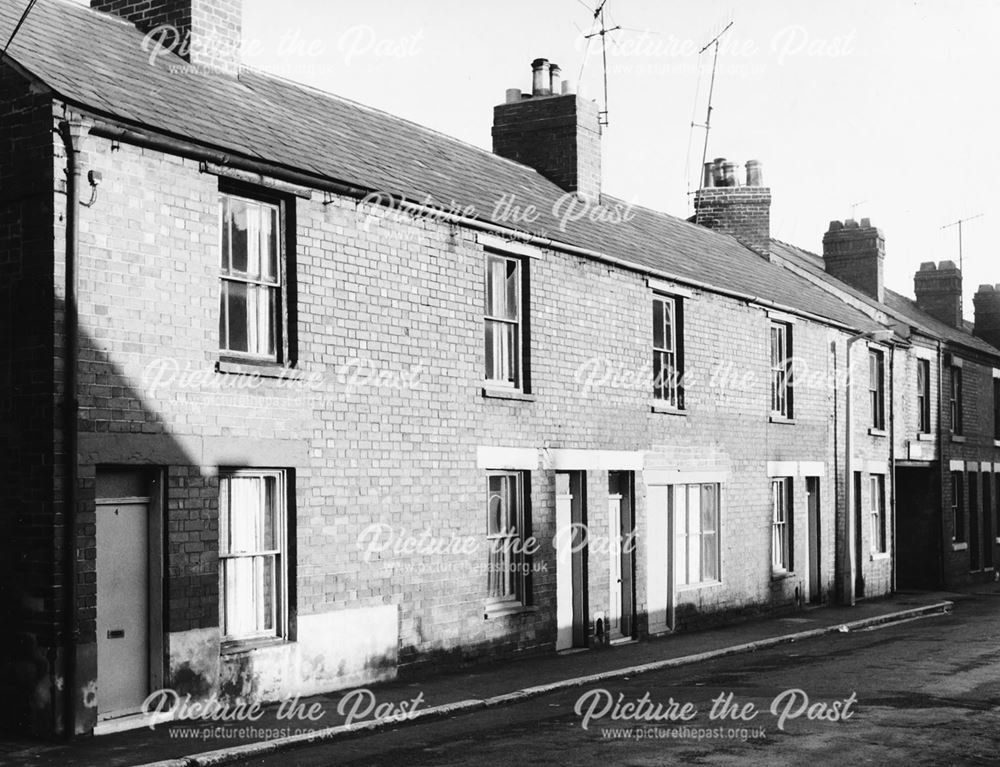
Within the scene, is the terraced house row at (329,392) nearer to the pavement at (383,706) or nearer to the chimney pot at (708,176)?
the pavement at (383,706)

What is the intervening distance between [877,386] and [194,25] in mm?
19169

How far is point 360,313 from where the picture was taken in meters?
13.8

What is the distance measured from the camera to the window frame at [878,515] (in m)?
28.3

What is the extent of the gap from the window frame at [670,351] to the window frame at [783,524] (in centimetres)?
428

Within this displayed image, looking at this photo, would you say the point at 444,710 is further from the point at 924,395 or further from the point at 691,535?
the point at 924,395

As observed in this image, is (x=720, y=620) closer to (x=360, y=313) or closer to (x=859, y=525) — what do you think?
(x=859, y=525)

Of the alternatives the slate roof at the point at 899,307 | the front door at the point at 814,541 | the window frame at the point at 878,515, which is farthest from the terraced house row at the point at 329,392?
the slate roof at the point at 899,307

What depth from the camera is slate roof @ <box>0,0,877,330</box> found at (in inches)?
471

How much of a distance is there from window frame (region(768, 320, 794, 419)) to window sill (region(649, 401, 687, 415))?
401cm

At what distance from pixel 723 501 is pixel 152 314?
12.4 m

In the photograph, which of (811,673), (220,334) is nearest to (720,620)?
(811,673)

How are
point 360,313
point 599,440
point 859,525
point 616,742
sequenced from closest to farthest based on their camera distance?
point 616,742 → point 360,313 → point 599,440 → point 859,525

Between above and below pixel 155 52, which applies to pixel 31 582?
below

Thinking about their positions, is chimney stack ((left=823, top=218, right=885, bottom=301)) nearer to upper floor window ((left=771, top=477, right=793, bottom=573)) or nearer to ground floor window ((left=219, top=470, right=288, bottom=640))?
upper floor window ((left=771, top=477, right=793, bottom=573))
